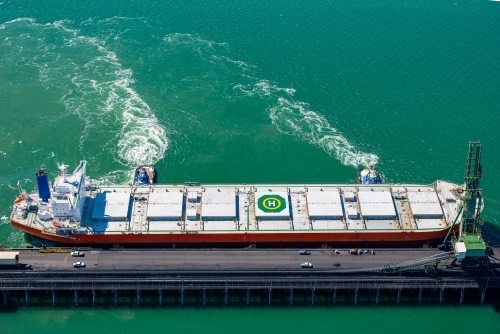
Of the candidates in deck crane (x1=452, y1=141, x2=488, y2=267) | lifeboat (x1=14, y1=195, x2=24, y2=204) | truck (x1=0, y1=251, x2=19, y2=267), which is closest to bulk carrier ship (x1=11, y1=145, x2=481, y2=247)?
lifeboat (x1=14, y1=195, x2=24, y2=204)

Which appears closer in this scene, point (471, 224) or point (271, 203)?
point (471, 224)

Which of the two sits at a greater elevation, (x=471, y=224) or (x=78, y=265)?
(x=471, y=224)

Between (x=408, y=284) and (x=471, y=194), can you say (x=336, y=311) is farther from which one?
(x=471, y=194)

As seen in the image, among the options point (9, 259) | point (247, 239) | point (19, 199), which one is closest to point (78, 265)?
point (9, 259)

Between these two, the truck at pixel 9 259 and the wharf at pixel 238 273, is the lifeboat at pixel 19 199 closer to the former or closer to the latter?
the wharf at pixel 238 273

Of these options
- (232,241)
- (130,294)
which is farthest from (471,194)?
(130,294)

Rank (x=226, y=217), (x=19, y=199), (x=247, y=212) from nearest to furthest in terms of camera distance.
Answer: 1. (x=226, y=217)
2. (x=247, y=212)
3. (x=19, y=199)

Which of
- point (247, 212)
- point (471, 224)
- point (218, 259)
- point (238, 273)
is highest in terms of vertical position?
point (247, 212)

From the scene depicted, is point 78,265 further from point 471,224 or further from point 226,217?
point 471,224
